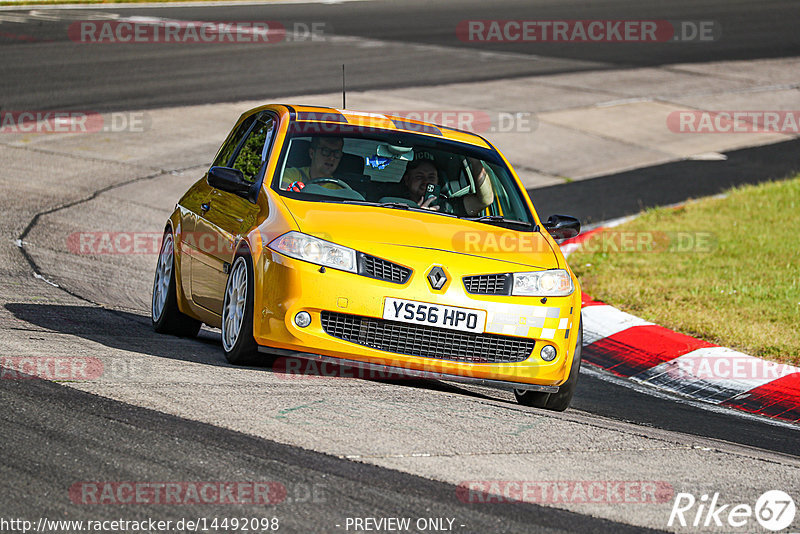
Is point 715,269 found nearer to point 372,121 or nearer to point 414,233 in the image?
point 372,121

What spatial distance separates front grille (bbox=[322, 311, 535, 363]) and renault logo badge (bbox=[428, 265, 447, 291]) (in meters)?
0.23

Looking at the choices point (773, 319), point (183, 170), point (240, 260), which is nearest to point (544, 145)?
point (183, 170)

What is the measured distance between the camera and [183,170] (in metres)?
15.8

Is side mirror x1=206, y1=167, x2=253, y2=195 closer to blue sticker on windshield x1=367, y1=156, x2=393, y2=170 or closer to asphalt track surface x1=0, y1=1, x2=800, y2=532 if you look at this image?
blue sticker on windshield x1=367, y1=156, x2=393, y2=170

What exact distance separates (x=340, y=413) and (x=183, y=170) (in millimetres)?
10654

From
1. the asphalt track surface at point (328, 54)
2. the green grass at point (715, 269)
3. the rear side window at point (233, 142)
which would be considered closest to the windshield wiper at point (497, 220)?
the rear side window at point (233, 142)

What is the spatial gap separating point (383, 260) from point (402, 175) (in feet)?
4.44

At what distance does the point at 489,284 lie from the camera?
6.62 meters

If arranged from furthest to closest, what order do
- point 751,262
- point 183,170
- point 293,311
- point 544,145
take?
point 544,145 → point 183,170 → point 751,262 → point 293,311

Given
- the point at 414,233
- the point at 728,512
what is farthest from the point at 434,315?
the point at 728,512

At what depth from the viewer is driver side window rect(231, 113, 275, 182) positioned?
7.72m

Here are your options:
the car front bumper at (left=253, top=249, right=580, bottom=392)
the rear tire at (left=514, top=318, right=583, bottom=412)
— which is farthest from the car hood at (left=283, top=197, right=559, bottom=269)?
the rear tire at (left=514, top=318, right=583, bottom=412)

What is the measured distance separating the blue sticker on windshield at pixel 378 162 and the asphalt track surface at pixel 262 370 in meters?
1.49

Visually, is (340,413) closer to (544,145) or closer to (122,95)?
(544,145)
